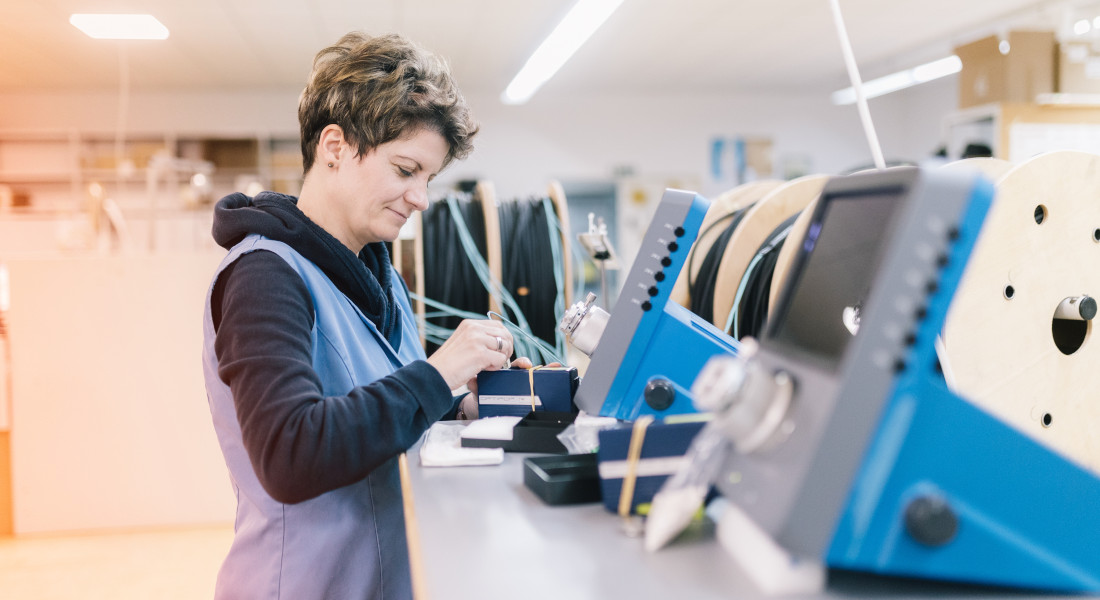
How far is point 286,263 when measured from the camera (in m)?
1.08

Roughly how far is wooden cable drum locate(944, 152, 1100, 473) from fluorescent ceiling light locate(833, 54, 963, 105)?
6126mm

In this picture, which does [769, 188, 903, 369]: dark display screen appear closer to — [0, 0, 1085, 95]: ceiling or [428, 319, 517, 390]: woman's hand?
[428, 319, 517, 390]: woman's hand

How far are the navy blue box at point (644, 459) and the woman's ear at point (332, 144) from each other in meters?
0.72

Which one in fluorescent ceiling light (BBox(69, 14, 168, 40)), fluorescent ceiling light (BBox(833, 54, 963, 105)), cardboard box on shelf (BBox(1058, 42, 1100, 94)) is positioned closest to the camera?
cardboard box on shelf (BBox(1058, 42, 1100, 94))

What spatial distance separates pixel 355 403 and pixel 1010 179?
0.91m

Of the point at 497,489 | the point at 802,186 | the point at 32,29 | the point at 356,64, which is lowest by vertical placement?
the point at 497,489

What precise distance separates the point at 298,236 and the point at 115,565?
8.47ft

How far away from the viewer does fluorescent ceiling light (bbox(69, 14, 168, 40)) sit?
5215 mm

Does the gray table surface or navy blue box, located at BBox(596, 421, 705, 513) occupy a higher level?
navy blue box, located at BBox(596, 421, 705, 513)

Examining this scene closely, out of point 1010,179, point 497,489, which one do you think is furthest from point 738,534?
point 1010,179

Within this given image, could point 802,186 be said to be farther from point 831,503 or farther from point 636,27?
point 636,27

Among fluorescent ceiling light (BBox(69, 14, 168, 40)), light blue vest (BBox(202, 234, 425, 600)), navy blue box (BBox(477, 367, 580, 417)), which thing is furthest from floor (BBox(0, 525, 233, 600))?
fluorescent ceiling light (BBox(69, 14, 168, 40))

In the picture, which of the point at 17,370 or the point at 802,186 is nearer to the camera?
the point at 802,186

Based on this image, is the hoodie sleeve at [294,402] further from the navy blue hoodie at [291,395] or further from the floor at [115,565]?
the floor at [115,565]
